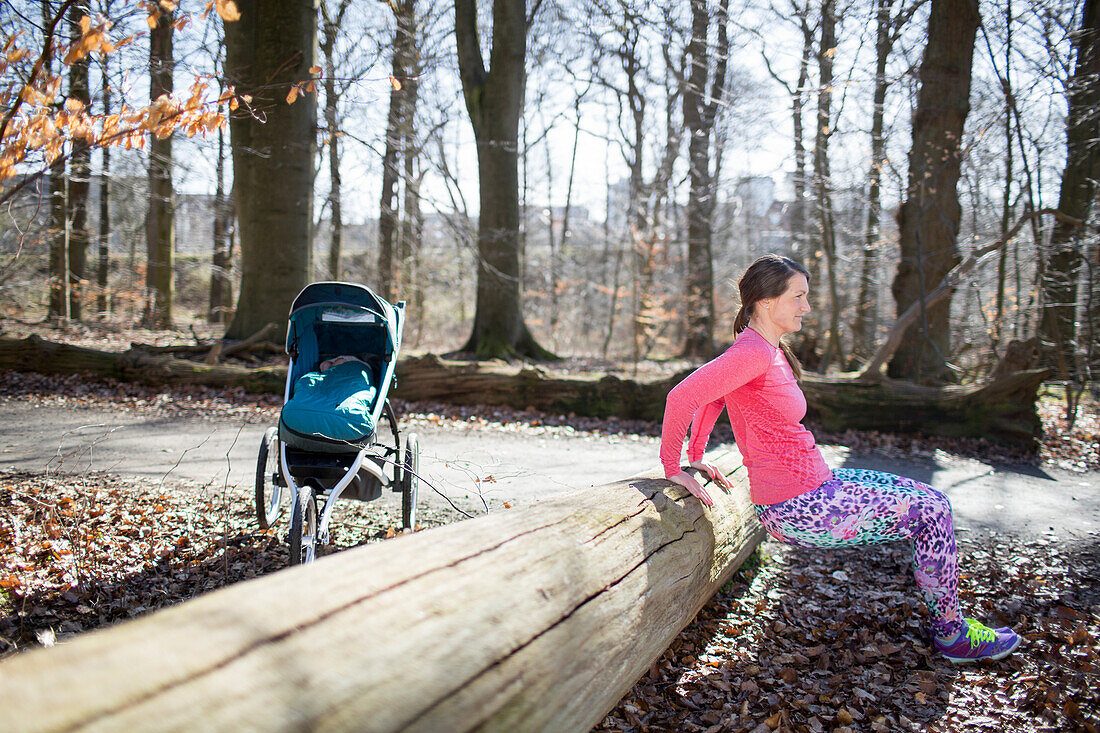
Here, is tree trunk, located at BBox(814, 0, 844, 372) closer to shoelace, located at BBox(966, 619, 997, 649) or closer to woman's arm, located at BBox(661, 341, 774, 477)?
woman's arm, located at BBox(661, 341, 774, 477)

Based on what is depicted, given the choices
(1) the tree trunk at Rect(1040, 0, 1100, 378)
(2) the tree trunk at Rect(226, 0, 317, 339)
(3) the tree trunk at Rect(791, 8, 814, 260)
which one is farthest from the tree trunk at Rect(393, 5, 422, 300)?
(1) the tree trunk at Rect(1040, 0, 1100, 378)

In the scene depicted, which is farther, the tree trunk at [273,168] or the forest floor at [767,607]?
the tree trunk at [273,168]

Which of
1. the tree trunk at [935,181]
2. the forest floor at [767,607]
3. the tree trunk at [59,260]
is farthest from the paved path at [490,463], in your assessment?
the tree trunk at [59,260]

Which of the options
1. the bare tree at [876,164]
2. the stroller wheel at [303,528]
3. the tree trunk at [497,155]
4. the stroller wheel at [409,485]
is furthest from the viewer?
the tree trunk at [497,155]

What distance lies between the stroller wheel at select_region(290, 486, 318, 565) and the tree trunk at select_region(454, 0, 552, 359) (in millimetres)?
9833

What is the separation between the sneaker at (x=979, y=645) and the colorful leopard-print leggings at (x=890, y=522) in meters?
0.05

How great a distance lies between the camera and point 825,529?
3254 mm

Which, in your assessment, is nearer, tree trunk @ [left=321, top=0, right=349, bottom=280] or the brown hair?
the brown hair

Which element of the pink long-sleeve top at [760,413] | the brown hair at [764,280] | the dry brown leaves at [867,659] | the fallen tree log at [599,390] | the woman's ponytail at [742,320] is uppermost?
the brown hair at [764,280]

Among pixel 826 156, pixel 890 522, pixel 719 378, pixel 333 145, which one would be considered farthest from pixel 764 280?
pixel 333 145

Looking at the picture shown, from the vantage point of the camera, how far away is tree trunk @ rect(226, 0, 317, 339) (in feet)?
35.3

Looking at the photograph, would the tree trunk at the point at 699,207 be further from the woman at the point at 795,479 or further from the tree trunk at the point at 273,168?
the woman at the point at 795,479

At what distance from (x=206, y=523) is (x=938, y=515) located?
15.0ft

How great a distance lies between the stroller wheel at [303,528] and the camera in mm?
3613
